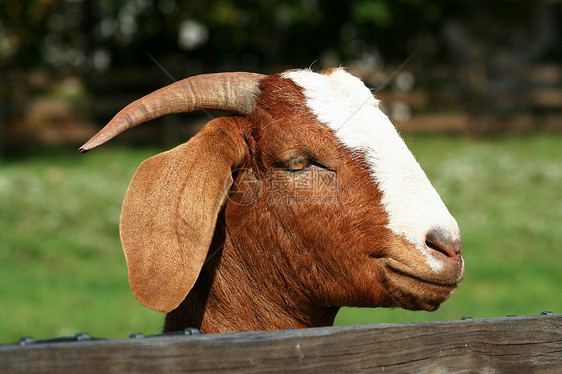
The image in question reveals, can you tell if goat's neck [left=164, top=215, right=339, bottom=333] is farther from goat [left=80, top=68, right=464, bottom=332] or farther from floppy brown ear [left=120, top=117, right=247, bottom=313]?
floppy brown ear [left=120, top=117, right=247, bottom=313]

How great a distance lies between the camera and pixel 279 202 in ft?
9.67

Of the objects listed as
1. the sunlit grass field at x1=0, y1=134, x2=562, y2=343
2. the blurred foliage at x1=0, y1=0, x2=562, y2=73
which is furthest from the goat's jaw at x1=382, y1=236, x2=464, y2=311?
the blurred foliage at x1=0, y1=0, x2=562, y2=73

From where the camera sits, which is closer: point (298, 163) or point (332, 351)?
point (332, 351)

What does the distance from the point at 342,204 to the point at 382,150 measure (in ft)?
0.92

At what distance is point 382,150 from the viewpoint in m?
2.88

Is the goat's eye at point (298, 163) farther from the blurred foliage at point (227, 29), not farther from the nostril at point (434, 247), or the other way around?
the blurred foliage at point (227, 29)

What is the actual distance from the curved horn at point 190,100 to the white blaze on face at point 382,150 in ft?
0.77

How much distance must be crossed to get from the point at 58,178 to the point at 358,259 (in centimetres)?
1209

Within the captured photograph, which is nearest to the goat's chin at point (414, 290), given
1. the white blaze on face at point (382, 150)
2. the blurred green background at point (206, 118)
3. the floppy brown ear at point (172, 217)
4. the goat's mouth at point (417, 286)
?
the goat's mouth at point (417, 286)

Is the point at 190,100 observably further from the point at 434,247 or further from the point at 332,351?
the point at 332,351

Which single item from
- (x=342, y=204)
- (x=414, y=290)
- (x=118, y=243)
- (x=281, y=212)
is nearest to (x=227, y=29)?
(x=118, y=243)

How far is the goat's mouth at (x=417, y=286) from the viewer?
8.77 feet

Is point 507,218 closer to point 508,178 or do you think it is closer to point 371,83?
point 508,178

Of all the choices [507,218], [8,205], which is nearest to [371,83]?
[507,218]
